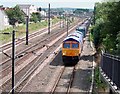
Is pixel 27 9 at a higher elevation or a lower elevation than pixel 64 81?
higher

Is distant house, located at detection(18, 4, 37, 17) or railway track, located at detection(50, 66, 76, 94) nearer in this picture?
railway track, located at detection(50, 66, 76, 94)

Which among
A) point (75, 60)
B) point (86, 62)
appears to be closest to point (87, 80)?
point (75, 60)

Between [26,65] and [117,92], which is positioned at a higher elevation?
[117,92]

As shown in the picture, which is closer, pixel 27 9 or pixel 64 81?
pixel 64 81

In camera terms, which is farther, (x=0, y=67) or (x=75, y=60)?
(x=75, y=60)

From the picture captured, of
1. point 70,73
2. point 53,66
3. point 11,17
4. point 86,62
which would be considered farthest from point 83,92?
point 11,17

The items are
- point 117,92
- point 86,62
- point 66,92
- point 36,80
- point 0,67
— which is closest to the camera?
point 117,92

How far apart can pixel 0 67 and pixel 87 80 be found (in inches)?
309

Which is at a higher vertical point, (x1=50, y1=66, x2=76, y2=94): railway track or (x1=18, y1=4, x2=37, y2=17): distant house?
(x1=18, y1=4, x2=37, y2=17): distant house

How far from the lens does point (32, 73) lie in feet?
84.6

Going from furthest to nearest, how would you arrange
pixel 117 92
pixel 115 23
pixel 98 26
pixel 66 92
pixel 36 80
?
pixel 98 26, pixel 115 23, pixel 36 80, pixel 66 92, pixel 117 92

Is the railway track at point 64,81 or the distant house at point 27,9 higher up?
the distant house at point 27,9

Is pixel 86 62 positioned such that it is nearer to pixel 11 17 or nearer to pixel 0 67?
pixel 0 67

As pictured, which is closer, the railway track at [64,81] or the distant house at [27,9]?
the railway track at [64,81]
